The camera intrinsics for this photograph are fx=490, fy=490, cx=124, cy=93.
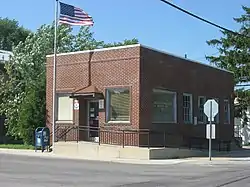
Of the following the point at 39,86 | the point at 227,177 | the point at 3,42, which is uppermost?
the point at 3,42

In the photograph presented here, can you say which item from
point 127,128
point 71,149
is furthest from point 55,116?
point 127,128

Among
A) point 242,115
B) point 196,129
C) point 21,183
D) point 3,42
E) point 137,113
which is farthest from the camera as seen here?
point 3,42

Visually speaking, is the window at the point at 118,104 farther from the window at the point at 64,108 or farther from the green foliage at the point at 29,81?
the green foliage at the point at 29,81

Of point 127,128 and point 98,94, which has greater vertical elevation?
point 98,94

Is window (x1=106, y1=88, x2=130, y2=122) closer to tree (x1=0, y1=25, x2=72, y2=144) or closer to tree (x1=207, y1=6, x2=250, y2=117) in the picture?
tree (x1=0, y1=25, x2=72, y2=144)

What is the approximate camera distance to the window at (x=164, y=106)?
26292 mm

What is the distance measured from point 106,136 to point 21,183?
12516 mm

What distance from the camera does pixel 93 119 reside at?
27234mm

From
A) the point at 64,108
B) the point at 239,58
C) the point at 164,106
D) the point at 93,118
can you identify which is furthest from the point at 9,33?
the point at 164,106

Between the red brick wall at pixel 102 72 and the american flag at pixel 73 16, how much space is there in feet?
5.82

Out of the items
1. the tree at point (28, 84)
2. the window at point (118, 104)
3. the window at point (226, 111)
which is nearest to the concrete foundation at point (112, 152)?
the window at point (118, 104)

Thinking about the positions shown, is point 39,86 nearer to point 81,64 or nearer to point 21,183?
point 81,64

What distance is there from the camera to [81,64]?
2742 centimetres

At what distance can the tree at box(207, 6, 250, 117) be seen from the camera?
44250mm
